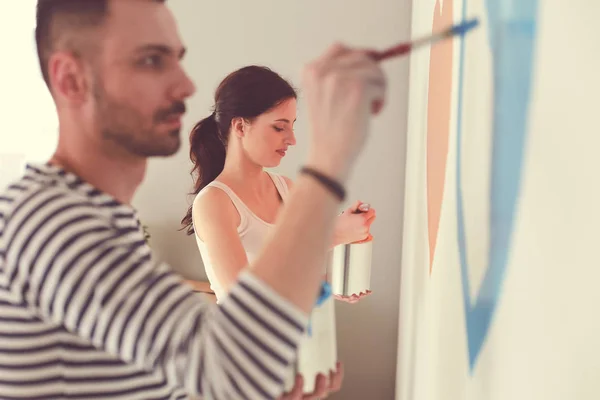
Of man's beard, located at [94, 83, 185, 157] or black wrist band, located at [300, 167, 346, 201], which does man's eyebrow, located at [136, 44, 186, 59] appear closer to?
man's beard, located at [94, 83, 185, 157]

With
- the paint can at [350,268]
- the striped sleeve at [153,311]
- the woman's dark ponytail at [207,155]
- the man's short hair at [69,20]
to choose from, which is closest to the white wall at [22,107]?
the woman's dark ponytail at [207,155]

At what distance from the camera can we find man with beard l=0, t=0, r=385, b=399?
387mm

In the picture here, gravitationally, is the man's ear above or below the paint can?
above

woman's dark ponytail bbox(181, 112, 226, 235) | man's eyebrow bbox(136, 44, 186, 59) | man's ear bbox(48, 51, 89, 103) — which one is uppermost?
woman's dark ponytail bbox(181, 112, 226, 235)

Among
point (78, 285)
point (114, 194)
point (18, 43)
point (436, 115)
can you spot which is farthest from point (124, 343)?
point (18, 43)

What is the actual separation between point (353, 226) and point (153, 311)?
0.71 metres

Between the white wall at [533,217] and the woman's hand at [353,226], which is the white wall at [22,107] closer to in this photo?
the woman's hand at [353,226]

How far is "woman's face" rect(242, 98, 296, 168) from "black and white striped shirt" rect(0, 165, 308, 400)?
0.63 metres

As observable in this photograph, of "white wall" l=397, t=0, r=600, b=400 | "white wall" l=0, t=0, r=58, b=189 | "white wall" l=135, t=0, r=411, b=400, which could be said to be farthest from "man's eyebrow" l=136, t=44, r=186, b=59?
"white wall" l=0, t=0, r=58, b=189

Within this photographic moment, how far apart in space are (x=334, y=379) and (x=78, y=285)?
0.88 feet

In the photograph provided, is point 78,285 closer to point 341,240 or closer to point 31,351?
point 31,351

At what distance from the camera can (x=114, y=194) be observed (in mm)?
533

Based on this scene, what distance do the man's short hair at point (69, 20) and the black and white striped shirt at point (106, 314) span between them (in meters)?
0.12

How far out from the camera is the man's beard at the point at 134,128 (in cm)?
48
